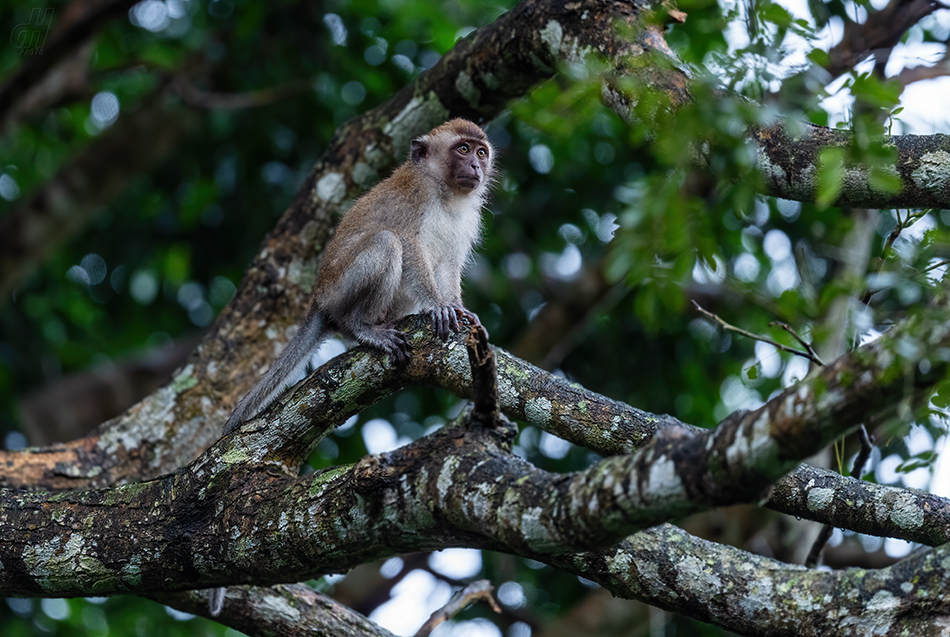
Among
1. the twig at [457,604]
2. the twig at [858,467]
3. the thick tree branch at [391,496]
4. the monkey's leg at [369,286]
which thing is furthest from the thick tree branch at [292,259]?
the twig at [858,467]

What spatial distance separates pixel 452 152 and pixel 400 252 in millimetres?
1003

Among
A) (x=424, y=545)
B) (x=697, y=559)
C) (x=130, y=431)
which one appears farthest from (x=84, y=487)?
(x=697, y=559)

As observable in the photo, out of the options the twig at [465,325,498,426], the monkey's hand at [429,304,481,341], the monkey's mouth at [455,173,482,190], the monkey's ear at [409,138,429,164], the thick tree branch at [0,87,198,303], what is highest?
the thick tree branch at [0,87,198,303]

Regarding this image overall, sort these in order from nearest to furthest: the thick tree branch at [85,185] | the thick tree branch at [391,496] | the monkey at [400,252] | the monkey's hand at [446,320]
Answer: the thick tree branch at [391,496] < the monkey's hand at [446,320] < the monkey at [400,252] < the thick tree branch at [85,185]

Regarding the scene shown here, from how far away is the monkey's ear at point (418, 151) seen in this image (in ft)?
21.5

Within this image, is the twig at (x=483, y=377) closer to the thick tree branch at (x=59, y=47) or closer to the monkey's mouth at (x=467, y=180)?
the monkey's mouth at (x=467, y=180)

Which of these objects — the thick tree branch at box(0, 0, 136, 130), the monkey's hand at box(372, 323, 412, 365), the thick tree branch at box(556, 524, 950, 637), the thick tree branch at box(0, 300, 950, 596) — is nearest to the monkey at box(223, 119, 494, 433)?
the monkey's hand at box(372, 323, 412, 365)

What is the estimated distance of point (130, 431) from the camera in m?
6.16

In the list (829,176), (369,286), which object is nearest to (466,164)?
(369,286)

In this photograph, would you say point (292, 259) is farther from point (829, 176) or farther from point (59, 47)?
point (829, 176)

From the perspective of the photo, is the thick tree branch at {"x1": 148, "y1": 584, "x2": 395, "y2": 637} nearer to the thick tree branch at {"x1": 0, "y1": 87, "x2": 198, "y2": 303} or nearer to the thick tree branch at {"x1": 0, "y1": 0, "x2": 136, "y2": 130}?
the thick tree branch at {"x1": 0, "y1": 0, "x2": 136, "y2": 130}

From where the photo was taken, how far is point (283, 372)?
17.6ft

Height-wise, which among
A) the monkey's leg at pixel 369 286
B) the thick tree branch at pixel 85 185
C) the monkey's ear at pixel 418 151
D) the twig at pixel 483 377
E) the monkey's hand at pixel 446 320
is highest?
the thick tree branch at pixel 85 185

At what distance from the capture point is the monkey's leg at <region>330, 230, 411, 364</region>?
572 cm
